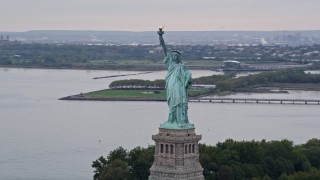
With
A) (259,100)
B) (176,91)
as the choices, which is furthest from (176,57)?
(259,100)

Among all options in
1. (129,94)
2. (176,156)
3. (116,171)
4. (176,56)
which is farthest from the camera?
(129,94)

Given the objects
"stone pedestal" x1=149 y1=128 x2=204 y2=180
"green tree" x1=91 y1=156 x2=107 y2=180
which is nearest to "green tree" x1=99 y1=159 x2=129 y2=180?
"green tree" x1=91 y1=156 x2=107 y2=180

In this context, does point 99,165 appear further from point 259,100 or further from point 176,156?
point 259,100

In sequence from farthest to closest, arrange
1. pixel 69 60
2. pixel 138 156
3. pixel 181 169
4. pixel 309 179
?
pixel 69 60 → pixel 138 156 → pixel 309 179 → pixel 181 169

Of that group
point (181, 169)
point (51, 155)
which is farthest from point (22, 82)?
point (181, 169)

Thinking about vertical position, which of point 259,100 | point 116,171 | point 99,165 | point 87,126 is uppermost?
point 259,100

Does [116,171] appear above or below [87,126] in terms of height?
below

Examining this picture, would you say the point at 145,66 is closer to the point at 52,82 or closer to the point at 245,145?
the point at 52,82
